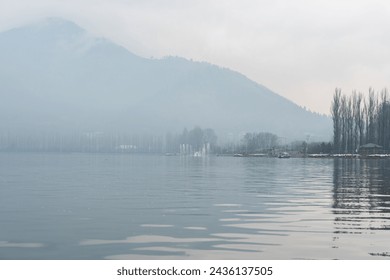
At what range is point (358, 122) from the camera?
169 metres

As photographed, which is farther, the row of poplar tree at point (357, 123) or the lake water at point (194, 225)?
the row of poplar tree at point (357, 123)

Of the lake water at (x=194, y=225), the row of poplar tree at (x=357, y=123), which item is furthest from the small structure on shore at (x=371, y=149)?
the lake water at (x=194, y=225)

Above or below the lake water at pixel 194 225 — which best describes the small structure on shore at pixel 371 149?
above

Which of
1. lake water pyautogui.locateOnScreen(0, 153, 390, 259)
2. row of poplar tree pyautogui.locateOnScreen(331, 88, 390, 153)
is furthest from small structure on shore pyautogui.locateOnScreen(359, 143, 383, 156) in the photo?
lake water pyautogui.locateOnScreen(0, 153, 390, 259)

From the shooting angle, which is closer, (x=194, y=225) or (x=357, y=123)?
(x=194, y=225)

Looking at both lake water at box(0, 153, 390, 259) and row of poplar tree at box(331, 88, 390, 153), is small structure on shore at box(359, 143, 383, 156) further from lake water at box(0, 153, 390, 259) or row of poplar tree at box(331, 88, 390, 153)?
lake water at box(0, 153, 390, 259)

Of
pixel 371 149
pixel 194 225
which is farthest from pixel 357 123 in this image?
pixel 194 225

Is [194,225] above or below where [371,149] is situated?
below

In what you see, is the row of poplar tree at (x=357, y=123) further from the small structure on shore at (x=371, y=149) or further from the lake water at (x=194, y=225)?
the lake water at (x=194, y=225)

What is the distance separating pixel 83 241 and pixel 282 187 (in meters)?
29.4

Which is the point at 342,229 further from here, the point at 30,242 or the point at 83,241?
the point at 30,242

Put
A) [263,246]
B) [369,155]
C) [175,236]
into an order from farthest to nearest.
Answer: [369,155], [175,236], [263,246]

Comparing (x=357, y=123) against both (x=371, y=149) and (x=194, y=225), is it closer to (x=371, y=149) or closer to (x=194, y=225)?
(x=371, y=149)
